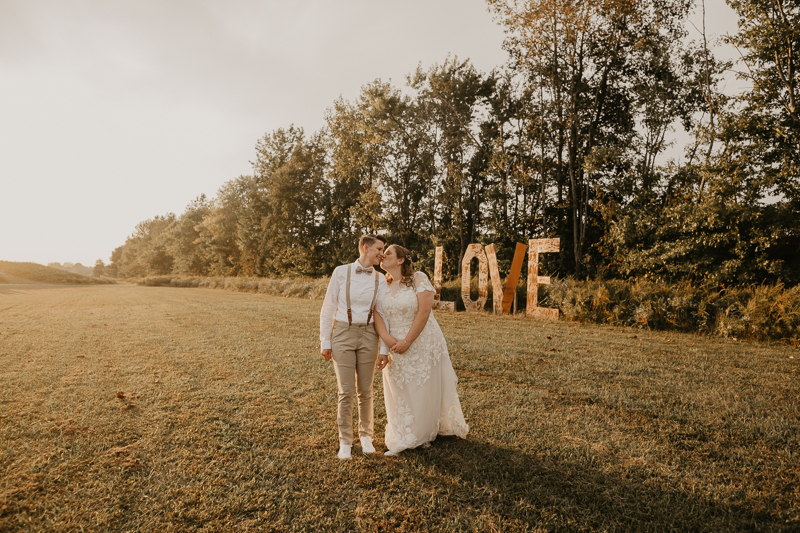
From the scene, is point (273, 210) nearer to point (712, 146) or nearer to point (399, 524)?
point (712, 146)

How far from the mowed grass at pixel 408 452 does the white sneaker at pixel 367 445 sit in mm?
87

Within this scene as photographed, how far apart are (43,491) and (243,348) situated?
5538 mm

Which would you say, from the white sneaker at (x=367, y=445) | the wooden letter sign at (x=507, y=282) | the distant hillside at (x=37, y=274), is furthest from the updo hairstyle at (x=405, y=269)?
the distant hillside at (x=37, y=274)

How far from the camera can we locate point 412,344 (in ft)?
13.1

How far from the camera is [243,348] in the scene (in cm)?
868

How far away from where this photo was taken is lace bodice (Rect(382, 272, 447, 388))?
12.9 feet

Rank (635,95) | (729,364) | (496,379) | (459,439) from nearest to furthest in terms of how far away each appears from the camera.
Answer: (459,439), (496,379), (729,364), (635,95)

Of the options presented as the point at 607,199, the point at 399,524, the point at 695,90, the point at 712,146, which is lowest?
the point at 399,524

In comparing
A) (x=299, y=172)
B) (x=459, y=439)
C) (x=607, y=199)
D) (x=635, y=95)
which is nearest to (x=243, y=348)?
(x=459, y=439)

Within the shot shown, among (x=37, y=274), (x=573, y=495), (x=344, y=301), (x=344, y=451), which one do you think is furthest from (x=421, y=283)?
(x=37, y=274)

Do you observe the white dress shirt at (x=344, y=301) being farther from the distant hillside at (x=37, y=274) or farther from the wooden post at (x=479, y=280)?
the distant hillside at (x=37, y=274)

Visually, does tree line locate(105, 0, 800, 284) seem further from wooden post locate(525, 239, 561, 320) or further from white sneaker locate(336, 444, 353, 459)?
white sneaker locate(336, 444, 353, 459)

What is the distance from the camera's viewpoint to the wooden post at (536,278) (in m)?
13.0

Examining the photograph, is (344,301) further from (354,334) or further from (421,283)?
(421,283)
